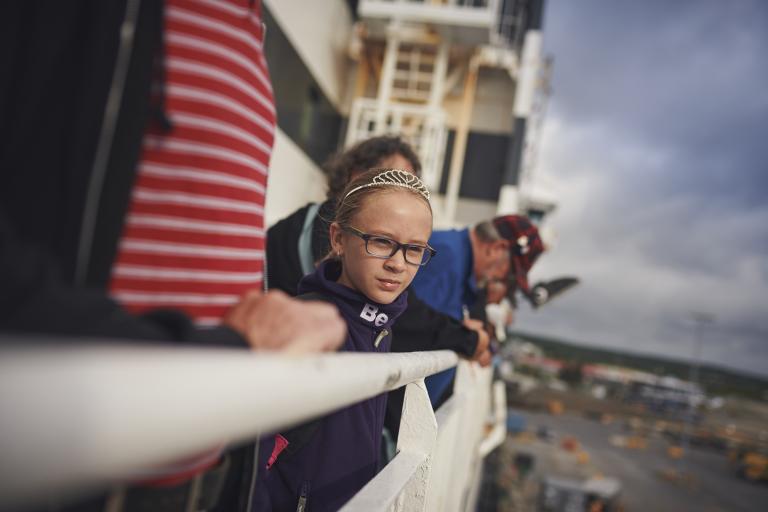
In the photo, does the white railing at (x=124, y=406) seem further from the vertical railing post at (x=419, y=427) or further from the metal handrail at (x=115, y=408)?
the vertical railing post at (x=419, y=427)

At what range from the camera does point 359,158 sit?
2.26m

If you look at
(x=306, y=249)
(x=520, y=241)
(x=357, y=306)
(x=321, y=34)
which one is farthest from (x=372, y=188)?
(x=321, y=34)

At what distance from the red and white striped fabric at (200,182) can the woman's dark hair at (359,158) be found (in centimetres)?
139

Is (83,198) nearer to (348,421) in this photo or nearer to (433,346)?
(348,421)

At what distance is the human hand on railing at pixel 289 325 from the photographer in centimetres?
57

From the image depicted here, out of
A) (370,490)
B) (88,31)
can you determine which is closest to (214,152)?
(88,31)

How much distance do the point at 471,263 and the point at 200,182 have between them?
213cm

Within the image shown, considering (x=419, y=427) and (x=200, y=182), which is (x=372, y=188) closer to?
(x=419, y=427)

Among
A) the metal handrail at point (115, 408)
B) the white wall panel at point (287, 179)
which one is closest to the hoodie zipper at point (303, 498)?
the metal handrail at point (115, 408)

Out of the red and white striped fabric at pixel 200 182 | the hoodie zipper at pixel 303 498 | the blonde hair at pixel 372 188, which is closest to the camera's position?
the red and white striped fabric at pixel 200 182

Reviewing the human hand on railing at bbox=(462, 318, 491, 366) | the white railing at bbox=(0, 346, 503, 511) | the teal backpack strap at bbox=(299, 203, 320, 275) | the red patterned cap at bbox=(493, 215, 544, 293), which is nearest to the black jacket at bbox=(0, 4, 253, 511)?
the white railing at bbox=(0, 346, 503, 511)

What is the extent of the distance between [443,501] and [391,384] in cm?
107

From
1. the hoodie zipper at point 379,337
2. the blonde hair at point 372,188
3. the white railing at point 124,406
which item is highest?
the blonde hair at point 372,188

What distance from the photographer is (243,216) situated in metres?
0.77
